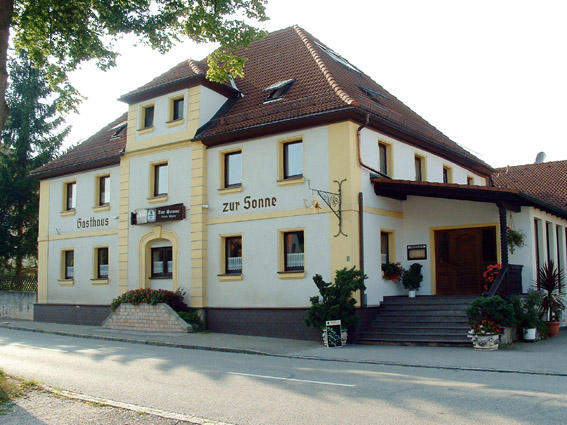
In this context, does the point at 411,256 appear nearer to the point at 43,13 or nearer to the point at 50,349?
the point at 50,349

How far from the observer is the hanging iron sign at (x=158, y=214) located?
21594mm

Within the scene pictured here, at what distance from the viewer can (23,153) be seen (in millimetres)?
36062

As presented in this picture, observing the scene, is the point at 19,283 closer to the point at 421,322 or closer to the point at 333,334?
the point at 333,334

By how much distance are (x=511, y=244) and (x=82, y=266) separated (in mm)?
15935

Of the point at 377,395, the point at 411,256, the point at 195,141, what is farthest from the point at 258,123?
the point at 377,395

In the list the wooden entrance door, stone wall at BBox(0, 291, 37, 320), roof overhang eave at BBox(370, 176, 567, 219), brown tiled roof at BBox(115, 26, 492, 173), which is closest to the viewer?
roof overhang eave at BBox(370, 176, 567, 219)

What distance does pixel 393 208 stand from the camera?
67.0ft

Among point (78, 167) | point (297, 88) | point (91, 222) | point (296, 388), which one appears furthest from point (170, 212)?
point (296, 388)

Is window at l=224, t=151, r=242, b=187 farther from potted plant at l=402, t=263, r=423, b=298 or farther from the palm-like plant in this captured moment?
the palm-like plant

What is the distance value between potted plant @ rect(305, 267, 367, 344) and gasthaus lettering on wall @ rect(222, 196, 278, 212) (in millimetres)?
3455

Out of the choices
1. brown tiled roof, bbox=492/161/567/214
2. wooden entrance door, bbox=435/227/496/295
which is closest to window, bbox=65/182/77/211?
wooden entrance door, bbox=435/227/496/295

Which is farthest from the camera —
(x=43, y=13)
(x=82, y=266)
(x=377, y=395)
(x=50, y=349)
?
(x=82, y=266)

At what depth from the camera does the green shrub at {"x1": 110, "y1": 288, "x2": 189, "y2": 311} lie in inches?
814

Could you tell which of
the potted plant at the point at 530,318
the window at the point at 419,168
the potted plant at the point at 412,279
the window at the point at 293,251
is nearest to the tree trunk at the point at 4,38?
the window at the point at 293,251
